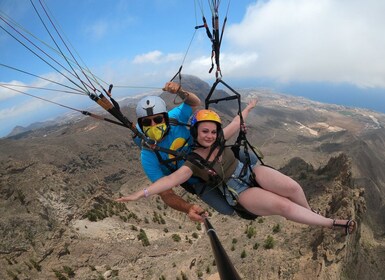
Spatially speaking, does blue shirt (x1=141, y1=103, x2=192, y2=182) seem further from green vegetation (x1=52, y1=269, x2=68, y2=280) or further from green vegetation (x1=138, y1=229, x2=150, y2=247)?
green vegetation (x1=138, y1=229, x2=150, y2=247)

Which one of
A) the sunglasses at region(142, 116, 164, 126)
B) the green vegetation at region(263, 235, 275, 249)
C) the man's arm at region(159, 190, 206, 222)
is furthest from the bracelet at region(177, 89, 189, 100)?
the green vegetation at region(263, 235, 275, 249)

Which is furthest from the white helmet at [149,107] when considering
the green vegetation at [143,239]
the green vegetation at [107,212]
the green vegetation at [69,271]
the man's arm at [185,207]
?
the green vegetation at [107,212]

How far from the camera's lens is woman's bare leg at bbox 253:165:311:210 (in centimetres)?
672

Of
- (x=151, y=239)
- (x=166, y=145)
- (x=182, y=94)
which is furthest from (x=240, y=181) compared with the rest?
(x=151, y=239)

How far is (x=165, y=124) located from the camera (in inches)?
275

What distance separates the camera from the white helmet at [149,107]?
22.2ft

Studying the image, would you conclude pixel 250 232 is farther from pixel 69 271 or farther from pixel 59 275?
pixel 59 275

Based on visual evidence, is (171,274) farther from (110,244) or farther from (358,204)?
(358,204)

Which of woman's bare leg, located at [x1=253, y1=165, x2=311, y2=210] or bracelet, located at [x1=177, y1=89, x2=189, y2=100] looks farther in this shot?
bracelet, located at [x1=177, y1=89, x2=189, y2=100]

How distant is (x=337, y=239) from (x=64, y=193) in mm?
19299

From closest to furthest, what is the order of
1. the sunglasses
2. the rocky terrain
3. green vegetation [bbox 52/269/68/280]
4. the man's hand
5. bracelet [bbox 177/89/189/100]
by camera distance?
the man's hand < the sunglasses < bracelet [bbox 177/89/189/100] < the rocky terrain < green vegetation [bbox 52/269/68/280]

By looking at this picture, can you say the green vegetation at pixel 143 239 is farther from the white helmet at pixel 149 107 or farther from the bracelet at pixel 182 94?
the white helmet at pixel 149 107

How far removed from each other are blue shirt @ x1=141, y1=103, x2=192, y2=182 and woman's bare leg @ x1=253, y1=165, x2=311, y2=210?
5.95 feet

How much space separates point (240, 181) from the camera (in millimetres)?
6906
